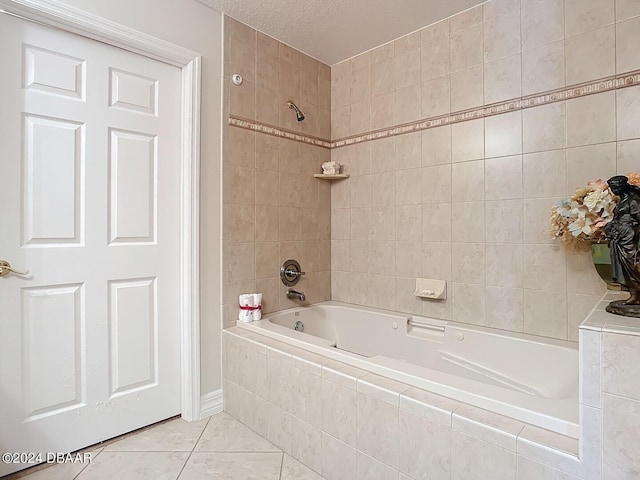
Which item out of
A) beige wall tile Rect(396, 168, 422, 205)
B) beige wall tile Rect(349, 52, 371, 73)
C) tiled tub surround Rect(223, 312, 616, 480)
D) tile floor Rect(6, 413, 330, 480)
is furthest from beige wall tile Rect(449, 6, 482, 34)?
tile floor Rect(6, 413, 330, 480)

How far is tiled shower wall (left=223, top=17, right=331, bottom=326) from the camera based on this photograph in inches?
88.7

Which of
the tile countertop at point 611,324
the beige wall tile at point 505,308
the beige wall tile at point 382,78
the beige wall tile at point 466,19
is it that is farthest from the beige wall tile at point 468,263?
the beige wall tile at point 466,19

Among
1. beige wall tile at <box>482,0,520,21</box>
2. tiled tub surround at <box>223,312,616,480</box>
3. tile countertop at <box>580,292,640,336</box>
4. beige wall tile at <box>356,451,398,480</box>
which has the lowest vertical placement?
beige wall tile at <box>356,451,398,480</box>

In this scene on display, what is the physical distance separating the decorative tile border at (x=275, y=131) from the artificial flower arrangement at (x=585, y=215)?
1.70 m

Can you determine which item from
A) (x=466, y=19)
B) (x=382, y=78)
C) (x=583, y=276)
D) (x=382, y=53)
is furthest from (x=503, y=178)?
(x=382, y=53)

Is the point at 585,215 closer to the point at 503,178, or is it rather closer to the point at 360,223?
the point at 503,178

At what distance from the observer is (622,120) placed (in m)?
1.68

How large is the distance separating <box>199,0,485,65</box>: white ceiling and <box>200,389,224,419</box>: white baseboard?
7.57 ft

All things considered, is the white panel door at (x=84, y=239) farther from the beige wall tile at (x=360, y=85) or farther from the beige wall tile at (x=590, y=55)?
the beige wall tile at (x=590, y=55)

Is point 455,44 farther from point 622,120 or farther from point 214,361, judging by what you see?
point 214,361

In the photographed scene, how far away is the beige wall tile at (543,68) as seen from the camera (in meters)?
1.84

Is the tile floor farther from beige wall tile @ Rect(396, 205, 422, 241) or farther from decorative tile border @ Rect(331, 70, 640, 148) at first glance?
decorative tile border @ Rect(331, 70, 640, 148)

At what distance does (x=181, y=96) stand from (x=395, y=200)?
151 centimetres

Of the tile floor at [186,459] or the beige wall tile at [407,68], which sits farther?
the beige wall tile at [407,68]
